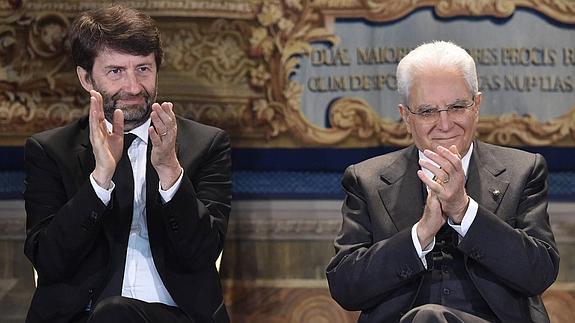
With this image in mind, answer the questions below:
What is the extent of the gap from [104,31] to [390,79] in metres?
1.44

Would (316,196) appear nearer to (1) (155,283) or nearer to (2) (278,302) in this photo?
(2) (278,302)

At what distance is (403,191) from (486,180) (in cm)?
25

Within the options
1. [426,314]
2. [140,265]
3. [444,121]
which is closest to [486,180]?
[444,121]

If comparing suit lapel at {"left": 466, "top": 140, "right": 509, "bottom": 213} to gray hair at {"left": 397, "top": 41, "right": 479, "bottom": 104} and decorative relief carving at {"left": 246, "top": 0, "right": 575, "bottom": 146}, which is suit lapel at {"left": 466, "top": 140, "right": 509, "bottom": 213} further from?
decorative relief carving at {"left": 246, "top": 0, "right": 575, "bottom": 146}

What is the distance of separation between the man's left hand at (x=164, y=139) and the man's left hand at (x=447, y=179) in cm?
76

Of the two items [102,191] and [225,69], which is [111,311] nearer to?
[102,191]

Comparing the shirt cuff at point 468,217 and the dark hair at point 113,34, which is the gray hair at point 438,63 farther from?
the dark hair at point 113,34

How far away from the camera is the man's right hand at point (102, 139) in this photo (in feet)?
10.8

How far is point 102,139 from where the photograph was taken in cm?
330

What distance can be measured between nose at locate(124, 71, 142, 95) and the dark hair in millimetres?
74

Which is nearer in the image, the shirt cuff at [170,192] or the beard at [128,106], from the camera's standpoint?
the shirt cuff at [170,192]

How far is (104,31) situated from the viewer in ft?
11.5

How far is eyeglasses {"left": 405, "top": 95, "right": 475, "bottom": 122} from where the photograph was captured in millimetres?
3199

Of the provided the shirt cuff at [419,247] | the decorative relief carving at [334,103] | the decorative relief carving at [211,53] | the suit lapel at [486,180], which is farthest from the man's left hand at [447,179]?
the decorative relief carving at [211,53]
